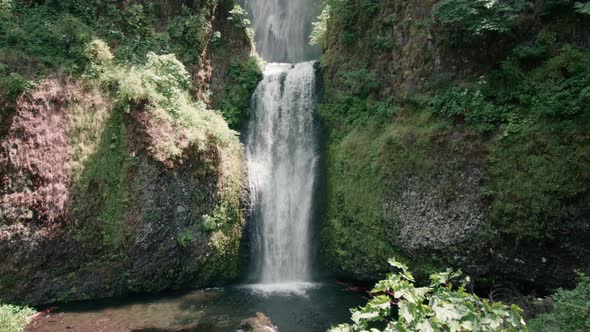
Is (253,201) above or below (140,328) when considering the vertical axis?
above

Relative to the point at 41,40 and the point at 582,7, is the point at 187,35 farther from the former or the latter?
the point at 582,7

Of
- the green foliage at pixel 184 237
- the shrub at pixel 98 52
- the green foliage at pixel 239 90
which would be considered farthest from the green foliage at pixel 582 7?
the shrub at pixel 98 52

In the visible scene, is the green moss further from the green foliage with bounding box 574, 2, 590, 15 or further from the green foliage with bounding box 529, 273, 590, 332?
the green foliage with bounding box 574, 2, 590, 15

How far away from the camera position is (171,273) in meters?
11.0

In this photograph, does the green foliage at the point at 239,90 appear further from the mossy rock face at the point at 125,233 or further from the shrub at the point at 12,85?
the shrub at the point at 12,85

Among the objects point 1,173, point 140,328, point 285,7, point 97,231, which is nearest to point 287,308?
point 140,328

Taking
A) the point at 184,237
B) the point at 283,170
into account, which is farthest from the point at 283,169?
the point at 184,237

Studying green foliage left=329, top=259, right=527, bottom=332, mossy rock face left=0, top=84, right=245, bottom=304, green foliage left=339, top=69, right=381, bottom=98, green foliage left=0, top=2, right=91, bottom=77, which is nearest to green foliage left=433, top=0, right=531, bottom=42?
green foliage left=339, top=69, right=381, bottom=98

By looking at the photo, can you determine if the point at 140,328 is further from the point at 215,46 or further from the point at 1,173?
the point at 215,46

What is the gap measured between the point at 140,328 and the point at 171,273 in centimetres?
241

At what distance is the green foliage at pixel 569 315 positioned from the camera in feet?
16.9

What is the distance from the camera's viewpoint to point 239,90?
1517 cm

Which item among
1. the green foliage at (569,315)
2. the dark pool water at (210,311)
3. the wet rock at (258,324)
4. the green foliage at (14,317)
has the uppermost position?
the green foliage at (569,315)

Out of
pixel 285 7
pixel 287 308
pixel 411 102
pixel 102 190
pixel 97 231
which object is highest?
pixel 285 7
